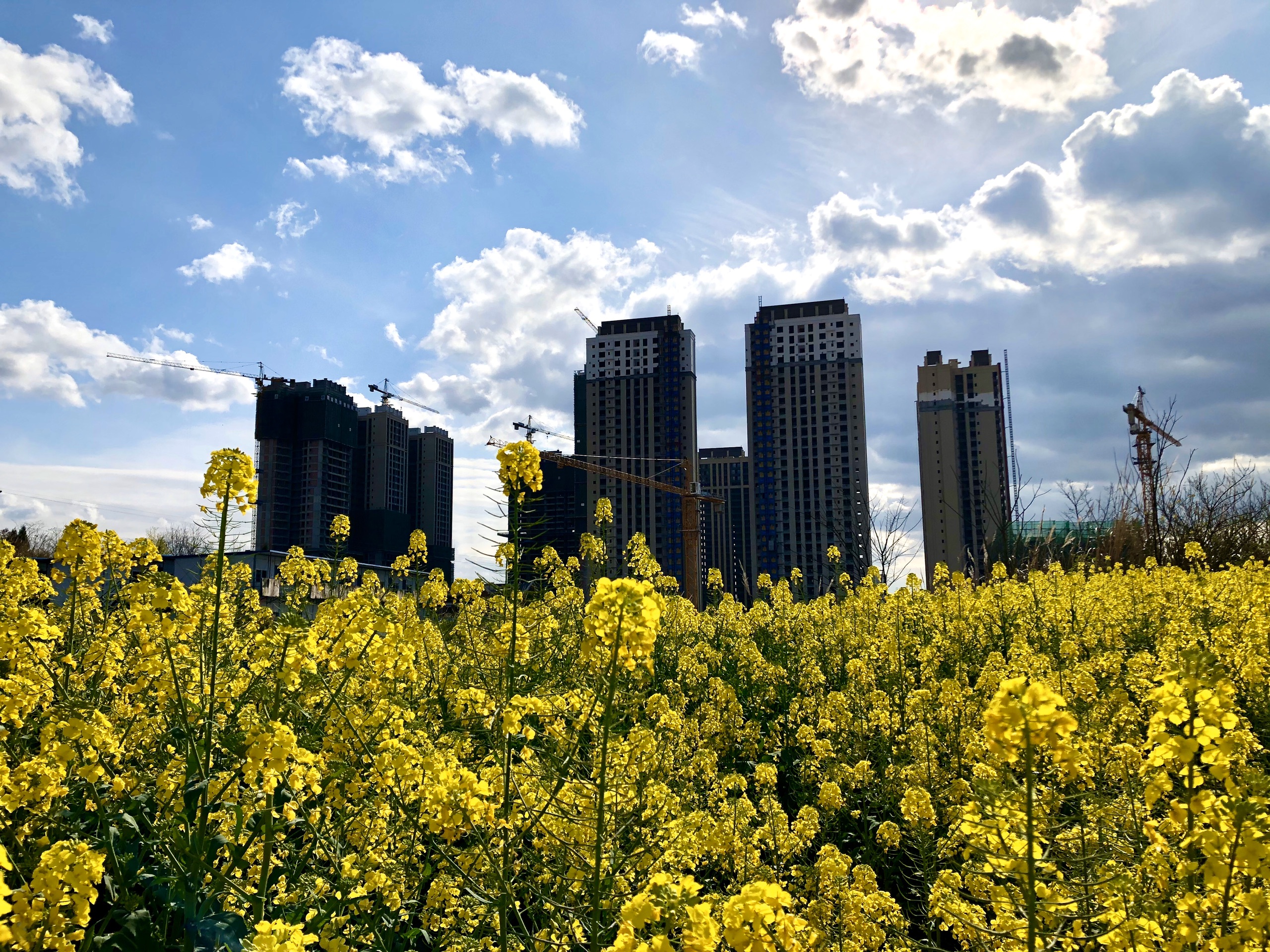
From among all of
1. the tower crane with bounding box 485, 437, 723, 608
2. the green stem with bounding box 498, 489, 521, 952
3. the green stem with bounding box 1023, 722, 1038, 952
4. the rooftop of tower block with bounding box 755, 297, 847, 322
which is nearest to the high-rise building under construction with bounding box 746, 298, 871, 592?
the rooftop of tower block with bounding box 755, 297, 847, 322

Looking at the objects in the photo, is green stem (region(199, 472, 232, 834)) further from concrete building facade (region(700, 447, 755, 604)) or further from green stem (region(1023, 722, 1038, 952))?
concrete building facade (region(700, 447, 755, 604))

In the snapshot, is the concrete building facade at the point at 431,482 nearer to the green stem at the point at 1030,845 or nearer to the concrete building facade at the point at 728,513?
the concrete building facade at the point at 728,513

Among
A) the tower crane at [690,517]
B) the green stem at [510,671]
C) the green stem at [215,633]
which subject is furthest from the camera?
the tower crane at [690,517]

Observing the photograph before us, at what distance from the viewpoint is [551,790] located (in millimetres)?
2879

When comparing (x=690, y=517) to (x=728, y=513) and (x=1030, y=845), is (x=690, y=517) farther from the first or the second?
(x=728, y=513)

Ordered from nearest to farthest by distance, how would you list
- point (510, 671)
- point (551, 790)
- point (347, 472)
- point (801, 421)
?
1. point (551, 790)
2. point (510, 671)
3. point (801, 421)
4. point (347, 472)

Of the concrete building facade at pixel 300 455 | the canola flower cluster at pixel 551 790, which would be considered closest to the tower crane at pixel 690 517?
the canola flower cluster at pixel 551 790

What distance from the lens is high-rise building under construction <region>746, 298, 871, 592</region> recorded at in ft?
304

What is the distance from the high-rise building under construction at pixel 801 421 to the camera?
304ft

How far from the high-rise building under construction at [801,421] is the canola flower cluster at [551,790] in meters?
85.9

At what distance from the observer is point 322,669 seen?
5.02 m

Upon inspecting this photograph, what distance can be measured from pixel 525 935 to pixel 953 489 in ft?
296

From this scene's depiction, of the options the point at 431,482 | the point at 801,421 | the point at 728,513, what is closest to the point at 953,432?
the point at 801,421

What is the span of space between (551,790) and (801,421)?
9559 centimetres
